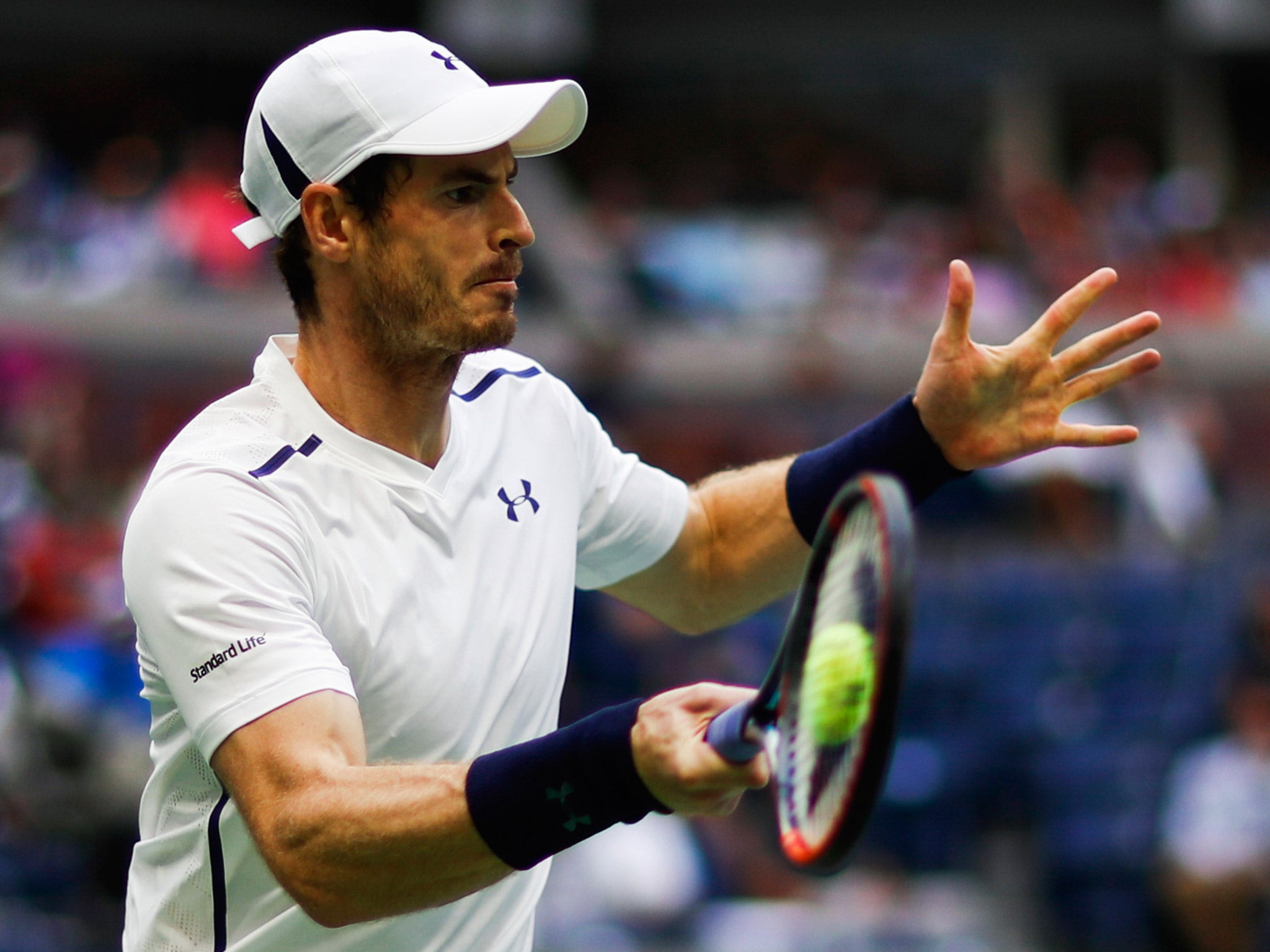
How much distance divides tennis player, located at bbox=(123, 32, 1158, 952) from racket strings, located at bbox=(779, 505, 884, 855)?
88mm

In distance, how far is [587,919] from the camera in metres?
6.53

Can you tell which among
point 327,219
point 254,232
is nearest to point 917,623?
point 254,232

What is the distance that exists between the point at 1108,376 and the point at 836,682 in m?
1.04

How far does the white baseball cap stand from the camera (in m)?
2.46

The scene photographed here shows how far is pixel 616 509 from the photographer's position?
2.99 metres

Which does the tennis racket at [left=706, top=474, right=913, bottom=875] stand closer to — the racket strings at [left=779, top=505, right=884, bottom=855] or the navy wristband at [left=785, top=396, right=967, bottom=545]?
the racket strings at [left=779, top=505, right=884, bottom=855]

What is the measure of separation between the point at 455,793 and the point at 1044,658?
6349mm

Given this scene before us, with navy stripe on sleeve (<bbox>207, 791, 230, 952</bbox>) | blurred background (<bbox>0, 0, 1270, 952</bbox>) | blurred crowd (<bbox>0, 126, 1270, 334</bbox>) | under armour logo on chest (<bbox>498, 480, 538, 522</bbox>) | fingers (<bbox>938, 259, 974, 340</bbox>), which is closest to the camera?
navy stripe on sleeve (<bbox>207, 791, 230, 952</bbox>)

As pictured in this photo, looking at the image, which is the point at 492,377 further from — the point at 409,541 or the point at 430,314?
the point at 409,541

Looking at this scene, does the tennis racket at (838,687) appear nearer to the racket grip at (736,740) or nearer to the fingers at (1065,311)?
the racket grip at (736,740)

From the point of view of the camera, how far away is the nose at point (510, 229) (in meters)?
2.54

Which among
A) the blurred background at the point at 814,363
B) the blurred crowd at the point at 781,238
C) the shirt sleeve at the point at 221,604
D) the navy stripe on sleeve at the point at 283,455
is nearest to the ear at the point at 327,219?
the navy stripe on sleeve at the point at 283,455

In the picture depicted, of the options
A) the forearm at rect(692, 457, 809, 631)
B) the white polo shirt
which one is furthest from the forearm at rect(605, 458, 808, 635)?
the white polo shirt

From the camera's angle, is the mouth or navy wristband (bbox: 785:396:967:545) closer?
the mouth
